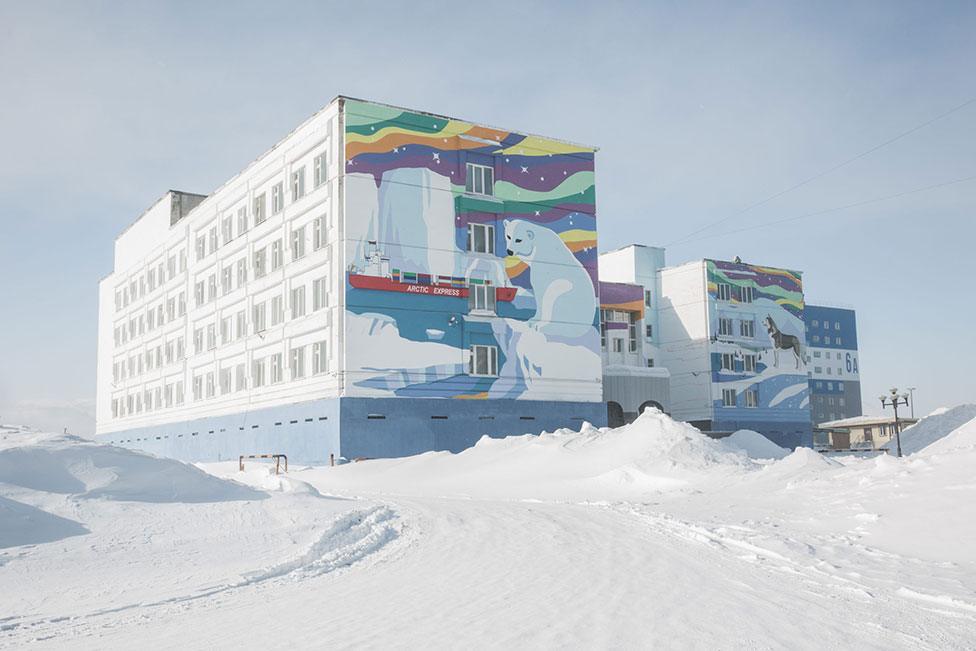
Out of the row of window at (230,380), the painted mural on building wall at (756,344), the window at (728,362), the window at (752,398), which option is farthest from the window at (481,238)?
the window at (752,398)

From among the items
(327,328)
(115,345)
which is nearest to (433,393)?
(327,328)

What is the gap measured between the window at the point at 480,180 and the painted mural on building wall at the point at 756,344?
23431 millimetres

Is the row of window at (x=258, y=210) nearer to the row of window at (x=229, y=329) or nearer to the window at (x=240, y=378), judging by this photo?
the row of window at (x=229, y=329)

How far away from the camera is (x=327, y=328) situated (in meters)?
38.4

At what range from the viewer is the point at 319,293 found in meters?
39.6

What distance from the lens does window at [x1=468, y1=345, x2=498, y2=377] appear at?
134ft

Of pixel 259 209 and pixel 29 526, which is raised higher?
pixel 259 209

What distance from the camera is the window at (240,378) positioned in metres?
46.1

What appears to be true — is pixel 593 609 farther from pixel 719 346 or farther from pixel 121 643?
pixel 719 346

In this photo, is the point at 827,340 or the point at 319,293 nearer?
the point at 319,293

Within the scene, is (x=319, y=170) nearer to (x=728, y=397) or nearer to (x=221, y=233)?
(x=221, y=233)

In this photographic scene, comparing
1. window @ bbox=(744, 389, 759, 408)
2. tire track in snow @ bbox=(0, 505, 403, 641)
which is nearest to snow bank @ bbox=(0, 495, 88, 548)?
tire track in snow @ bbox=(0, 505, 403, 641)

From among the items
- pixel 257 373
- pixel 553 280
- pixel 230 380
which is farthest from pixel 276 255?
pixel 553 280

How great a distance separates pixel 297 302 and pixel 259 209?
278 inches
